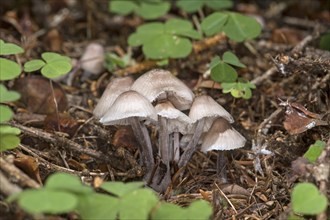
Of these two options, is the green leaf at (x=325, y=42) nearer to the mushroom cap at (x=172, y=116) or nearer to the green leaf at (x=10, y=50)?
the mushroom cap at (x=172, y=116)

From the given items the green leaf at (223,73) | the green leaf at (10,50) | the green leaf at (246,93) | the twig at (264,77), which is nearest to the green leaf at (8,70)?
the green leaf at (10,50)

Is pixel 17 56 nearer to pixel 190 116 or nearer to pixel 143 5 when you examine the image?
pixel 143 5

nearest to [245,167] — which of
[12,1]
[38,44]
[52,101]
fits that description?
[52,101]

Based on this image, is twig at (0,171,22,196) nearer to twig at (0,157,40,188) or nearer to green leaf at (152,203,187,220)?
twig at (0,157,40,188)

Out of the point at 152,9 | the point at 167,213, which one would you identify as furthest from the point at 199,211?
the point at 152,9

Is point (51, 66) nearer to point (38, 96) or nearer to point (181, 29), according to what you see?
point (38, 96)

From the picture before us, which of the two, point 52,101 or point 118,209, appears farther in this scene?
point 52,101
